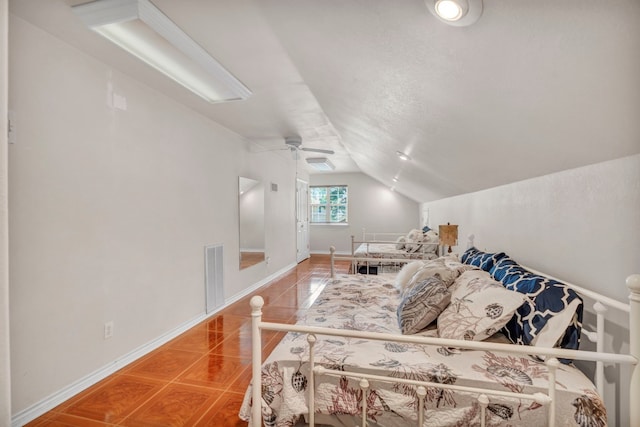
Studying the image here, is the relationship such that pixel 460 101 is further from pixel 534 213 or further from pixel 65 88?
pixel 65 88

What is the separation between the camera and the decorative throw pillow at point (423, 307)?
1697mm

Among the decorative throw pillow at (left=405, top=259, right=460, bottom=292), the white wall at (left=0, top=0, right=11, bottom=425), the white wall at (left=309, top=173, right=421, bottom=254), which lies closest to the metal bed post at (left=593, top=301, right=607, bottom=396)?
the decorative throw pillow at (left=405, top=259, right=460, bottom=292)

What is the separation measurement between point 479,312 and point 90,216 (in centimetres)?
263

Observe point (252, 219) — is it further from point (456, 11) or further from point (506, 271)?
point (456, 11)

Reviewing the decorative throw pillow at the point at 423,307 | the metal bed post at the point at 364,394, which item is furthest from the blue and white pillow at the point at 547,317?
the metal bed post at the point at 364,394

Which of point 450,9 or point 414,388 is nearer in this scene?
point 450,9

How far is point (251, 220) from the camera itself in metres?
4.61

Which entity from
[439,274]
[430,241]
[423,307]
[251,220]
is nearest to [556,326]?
[423,307]

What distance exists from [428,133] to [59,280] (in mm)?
2705

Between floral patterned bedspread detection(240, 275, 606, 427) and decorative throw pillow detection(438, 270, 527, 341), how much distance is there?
3.6 inches

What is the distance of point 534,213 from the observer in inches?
76.5

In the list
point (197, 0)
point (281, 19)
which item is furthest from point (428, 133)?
point (197, 0)

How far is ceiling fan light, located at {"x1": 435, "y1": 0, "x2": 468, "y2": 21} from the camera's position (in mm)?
854

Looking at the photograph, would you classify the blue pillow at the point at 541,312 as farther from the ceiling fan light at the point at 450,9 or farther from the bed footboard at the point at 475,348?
the ceiling fan light at the point at 450,9
